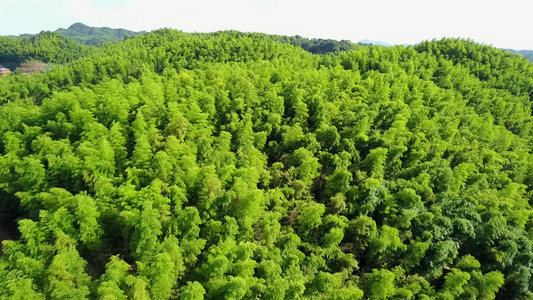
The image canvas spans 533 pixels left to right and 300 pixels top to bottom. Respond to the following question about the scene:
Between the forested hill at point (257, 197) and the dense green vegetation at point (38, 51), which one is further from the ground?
the dense green vegetation at point (38, 51)

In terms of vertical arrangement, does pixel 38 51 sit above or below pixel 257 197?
above

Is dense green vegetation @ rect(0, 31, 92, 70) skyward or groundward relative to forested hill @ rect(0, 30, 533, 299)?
Result: skyward

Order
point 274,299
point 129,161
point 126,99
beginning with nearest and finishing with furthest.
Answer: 1. point 274,299
2. point 129,161
3. point 126,99

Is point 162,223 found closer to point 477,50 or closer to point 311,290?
point 311,290

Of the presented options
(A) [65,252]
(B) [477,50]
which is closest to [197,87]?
(A) [65,252]

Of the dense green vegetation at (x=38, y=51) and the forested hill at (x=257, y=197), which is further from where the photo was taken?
the dense green vegetation at (x=38, y=51)

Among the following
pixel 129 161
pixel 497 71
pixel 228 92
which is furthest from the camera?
pixel 497 71

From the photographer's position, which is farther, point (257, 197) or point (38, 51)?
point (38, 51)

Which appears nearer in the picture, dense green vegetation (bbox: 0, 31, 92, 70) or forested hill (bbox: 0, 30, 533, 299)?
forested hill (bbox: 0, 30, 533, 299)
